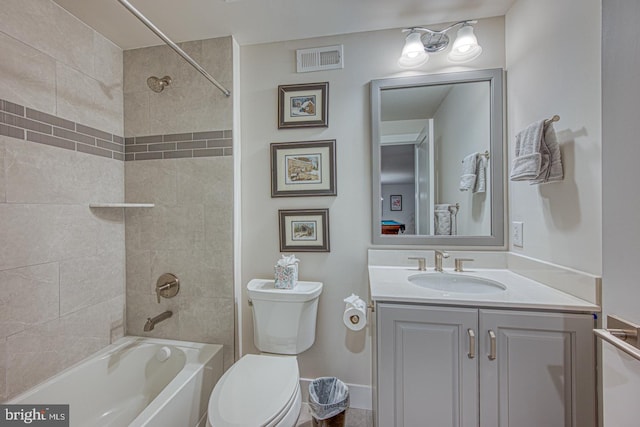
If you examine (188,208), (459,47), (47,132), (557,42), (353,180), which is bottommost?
(188,208)

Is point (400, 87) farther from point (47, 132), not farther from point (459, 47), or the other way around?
point (47, 132)

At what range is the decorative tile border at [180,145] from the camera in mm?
1642

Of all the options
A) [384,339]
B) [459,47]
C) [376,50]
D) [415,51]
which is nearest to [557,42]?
[459,47]

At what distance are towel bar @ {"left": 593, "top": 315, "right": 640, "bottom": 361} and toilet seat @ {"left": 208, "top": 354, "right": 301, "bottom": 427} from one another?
42.1 inches

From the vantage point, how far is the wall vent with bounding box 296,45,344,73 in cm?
162

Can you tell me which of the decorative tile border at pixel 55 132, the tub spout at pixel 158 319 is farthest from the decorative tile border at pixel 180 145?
the tub spout at pixel 158 319

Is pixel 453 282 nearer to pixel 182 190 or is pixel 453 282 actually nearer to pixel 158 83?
pixel 182 190

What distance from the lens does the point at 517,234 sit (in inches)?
55.2

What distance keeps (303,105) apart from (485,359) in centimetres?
163

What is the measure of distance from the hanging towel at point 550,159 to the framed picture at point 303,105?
3.66ft

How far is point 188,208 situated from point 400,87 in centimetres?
157

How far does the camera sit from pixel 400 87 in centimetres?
157

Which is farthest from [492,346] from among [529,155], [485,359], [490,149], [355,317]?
[490,149]

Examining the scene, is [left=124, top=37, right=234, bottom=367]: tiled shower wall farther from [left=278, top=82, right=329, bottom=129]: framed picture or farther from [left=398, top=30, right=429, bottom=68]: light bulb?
[left=398, top=30, right=429, bottom=68]: light bulb
